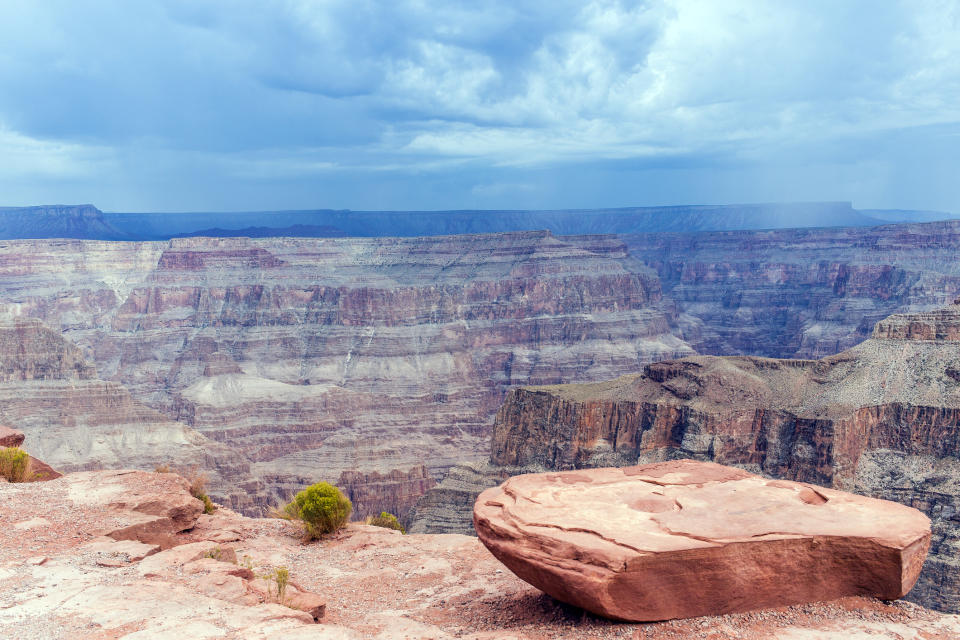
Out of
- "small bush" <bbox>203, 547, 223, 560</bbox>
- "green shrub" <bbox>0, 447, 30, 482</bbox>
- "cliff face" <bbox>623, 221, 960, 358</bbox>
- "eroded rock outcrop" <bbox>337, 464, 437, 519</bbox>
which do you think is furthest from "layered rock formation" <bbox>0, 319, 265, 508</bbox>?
"cliff face" <bbox>623, 221, 960, 358</bbox>

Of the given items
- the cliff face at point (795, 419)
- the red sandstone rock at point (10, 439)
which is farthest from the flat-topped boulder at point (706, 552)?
the cliff face at point (795, 419)

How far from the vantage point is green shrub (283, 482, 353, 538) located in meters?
21.0

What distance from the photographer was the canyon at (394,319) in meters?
98.8

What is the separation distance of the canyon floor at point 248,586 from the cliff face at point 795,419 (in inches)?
1192

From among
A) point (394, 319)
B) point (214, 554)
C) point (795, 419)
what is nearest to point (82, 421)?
point (394, 319)

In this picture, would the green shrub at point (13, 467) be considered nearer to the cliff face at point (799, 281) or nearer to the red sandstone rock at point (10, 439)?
the red sandstone rock at point (10, 439)

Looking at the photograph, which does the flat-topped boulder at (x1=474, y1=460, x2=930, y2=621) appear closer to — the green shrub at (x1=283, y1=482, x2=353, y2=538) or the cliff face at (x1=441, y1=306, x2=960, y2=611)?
the green shrub at (x1=283, y1=482, x2=353, y2=538)

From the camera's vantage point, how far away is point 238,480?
238ft

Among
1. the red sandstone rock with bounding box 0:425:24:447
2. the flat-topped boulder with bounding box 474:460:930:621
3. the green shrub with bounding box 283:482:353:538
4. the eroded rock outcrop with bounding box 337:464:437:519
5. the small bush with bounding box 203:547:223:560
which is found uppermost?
the flat-topped boulder with bounding box 474:460:930:621

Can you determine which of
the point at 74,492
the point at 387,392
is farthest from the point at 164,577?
the point at 387,392

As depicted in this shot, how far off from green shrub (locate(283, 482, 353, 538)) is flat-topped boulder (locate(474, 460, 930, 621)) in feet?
19.8

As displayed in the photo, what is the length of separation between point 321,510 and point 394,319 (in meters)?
99.4

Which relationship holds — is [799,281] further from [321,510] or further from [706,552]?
[706,552]

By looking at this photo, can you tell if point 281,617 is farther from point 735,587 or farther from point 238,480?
point 238,480
